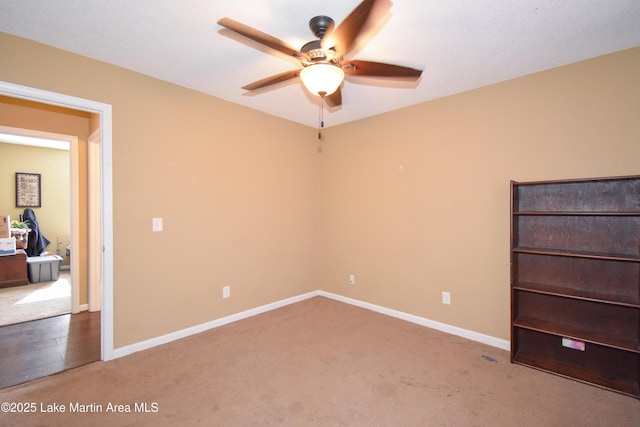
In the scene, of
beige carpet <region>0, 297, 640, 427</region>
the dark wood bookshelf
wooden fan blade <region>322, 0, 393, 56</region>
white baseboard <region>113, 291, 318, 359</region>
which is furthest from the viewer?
white baseboard <region>113, 291, 318, 359</region>

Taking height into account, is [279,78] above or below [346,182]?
above

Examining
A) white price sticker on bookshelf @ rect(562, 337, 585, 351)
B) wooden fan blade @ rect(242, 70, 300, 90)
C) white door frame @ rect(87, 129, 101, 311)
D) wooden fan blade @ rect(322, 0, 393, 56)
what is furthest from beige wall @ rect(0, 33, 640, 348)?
wooden fan blade @ rect(322, 0, 393, 56)

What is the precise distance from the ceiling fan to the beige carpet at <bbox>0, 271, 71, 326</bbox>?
12.7ft

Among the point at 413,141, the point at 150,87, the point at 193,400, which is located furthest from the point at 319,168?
the point at 193,400

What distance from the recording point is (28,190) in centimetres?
564

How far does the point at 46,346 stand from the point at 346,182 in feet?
11.5

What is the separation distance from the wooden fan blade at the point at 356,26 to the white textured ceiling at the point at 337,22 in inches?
11.1

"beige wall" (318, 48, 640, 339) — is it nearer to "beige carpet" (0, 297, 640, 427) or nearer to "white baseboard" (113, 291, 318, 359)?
"beige carpet" (0, 297, 640, 427)

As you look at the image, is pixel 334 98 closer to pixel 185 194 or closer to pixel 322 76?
pixel 322 76

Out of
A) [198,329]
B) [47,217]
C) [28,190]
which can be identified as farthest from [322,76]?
[47,217]

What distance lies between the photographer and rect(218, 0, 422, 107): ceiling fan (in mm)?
1408

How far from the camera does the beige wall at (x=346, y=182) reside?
7.76ft

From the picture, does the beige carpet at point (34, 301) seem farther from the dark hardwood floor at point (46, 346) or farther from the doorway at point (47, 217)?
the dark hardwood floor at point (46, 346)

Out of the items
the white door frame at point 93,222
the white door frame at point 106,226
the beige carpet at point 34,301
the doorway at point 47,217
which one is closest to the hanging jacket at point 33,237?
the doorway at point 47,217
